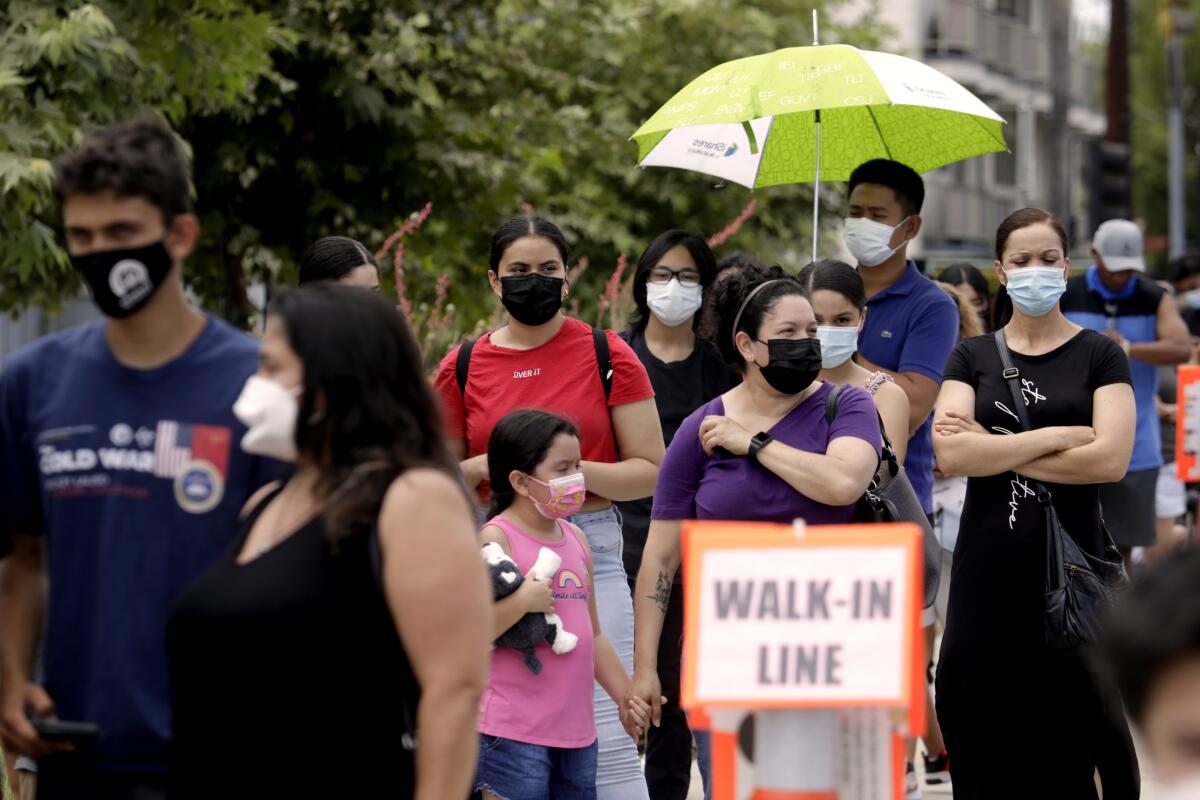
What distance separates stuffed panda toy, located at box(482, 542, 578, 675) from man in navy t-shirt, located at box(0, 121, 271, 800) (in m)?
2.02

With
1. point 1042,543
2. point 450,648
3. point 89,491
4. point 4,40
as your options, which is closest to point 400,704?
point 450,648

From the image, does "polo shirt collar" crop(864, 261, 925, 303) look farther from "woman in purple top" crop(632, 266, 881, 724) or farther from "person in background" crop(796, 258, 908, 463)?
"woman in purple top" crop(632, 266, 881, 724)

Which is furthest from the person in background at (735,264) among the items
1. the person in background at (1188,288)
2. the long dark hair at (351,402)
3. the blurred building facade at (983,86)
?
the blurred building facade at (983,86)

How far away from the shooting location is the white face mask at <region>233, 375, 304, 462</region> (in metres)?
3.47

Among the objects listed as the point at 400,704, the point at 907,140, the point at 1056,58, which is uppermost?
the point at 1056,58

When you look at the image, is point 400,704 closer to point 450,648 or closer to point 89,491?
point 450,648

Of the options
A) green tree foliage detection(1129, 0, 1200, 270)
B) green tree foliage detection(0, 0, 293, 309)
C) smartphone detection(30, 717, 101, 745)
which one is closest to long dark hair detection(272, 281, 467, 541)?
smartphone detection(30, 717, 101, 745)

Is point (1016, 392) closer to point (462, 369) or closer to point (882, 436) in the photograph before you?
point (882, 436)

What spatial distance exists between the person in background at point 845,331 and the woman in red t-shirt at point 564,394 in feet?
2.02

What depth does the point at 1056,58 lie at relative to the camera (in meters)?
27.2

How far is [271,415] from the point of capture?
3.47 m

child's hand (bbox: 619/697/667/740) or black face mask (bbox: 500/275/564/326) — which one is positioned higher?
black face mask (bbox: 500/275/564/326)

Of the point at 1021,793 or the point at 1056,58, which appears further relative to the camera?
the point at 1056,58

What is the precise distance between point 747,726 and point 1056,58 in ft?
80.7
